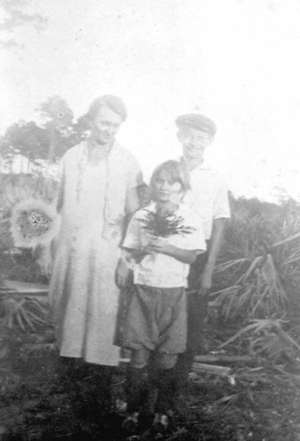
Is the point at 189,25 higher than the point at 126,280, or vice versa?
the point at 189,25

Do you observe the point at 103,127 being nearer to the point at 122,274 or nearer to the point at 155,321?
the point at 122,274

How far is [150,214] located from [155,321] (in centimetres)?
71

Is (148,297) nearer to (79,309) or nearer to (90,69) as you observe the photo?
(79,309)

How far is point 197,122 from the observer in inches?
150

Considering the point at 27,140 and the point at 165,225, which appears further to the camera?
the point at 27,140

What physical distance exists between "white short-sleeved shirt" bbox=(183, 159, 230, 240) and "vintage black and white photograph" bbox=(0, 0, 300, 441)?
14mm

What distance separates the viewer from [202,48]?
3.86 metres

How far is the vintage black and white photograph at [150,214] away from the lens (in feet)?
12.2

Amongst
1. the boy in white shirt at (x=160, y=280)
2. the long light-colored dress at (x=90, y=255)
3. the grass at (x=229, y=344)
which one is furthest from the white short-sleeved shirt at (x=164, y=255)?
the grass at (x=229, y=344)

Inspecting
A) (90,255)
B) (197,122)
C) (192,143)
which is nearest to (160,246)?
(90,255)

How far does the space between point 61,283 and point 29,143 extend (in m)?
0.98

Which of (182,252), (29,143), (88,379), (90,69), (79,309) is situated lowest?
(88,379)

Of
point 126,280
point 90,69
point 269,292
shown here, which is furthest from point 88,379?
point 90,69

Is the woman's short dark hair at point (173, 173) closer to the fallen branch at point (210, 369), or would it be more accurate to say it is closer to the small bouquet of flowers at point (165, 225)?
the small bouquet of flowers at point (165, 225)
